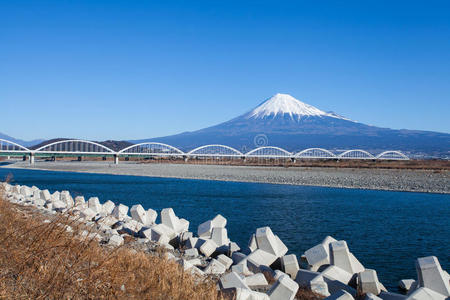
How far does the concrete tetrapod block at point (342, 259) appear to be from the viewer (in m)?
6.19

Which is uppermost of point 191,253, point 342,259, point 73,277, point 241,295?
point 73,277

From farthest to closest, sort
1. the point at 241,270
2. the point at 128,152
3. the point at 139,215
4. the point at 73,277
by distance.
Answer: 1. the point at 128,152
2. the point at 139,215
3. the point at 241,270
4. the point at 73,277

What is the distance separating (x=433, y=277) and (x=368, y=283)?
778mm

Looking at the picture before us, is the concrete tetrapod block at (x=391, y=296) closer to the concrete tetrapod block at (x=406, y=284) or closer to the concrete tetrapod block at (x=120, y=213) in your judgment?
the concrete tetrapod block at (x=406, y=284)

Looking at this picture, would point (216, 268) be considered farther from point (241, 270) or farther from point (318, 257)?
point (318, 257)

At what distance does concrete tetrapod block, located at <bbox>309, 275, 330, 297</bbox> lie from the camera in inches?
213

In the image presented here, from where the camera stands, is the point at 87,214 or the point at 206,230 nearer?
the point at 206,230

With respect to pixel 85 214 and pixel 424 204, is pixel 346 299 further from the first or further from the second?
pixel 424 204

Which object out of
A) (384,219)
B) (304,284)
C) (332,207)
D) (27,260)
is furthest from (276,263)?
(332,207)

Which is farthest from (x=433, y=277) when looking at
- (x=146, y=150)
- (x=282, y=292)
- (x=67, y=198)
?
(x=146, y=150)

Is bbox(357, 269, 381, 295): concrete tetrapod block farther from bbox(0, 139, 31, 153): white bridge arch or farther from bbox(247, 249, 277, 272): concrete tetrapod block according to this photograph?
bbox(0, 139, 31, 153): white bridge arch

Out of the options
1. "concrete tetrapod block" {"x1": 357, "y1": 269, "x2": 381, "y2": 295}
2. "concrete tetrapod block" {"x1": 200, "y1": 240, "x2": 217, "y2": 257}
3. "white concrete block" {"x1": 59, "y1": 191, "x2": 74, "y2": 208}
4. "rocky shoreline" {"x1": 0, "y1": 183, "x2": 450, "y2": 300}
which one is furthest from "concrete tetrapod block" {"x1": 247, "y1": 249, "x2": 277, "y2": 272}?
"white concrete block" {"x1": 59, "y1": 191, "x2": 74, "y2": 208}

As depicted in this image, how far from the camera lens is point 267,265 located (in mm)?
6617

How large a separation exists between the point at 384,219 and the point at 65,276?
494 inches
